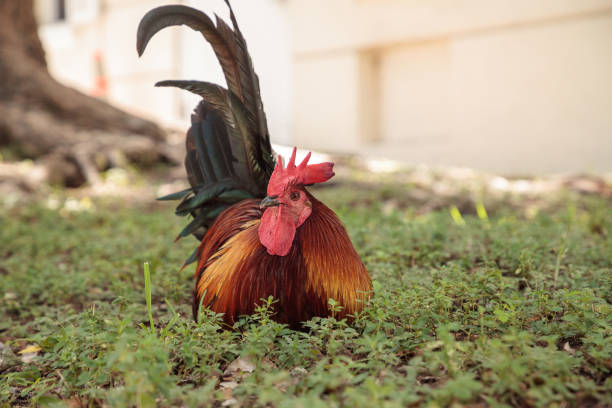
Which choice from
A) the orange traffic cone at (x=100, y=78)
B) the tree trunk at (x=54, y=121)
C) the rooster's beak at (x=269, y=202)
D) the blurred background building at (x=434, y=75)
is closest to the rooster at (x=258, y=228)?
the rooster's beak at (x=269, y=202)

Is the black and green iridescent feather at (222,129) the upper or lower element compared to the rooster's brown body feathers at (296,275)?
upper

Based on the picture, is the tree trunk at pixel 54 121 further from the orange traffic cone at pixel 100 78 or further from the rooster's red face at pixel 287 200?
the rooster's red face at pixel 287 200

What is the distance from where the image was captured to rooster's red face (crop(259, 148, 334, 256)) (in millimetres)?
2091

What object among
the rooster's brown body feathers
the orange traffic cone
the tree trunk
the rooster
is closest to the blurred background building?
the tree trunk

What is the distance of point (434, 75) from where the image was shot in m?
9.31

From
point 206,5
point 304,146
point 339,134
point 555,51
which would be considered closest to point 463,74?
point 555,51

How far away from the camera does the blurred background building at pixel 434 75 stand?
793cm

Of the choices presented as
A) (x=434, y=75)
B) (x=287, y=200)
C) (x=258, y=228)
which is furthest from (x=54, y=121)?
(x=287, y=200)

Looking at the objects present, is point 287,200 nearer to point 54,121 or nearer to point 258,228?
point 258,228

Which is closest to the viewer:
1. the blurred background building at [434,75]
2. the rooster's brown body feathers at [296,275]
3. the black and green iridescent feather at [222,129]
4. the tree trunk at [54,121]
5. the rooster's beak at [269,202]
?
the rooster's beak at [269,202]

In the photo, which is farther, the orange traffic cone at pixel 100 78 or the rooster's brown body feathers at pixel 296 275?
the orange traffic cone at pixel 100 78

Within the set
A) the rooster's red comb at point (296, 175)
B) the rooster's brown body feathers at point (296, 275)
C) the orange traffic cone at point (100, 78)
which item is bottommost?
the rooster's brown body feathers at point (296, 275)

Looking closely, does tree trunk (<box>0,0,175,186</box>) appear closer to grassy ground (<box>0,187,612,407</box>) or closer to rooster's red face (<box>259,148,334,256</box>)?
grassy ground (<box>0,187,612,407</box>)

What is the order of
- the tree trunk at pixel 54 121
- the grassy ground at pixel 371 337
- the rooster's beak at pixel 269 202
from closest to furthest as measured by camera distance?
the grassy ground at pixel 371 337
the rooster's beak at pixel 269 202
the tree trunk at pixel 54 121
